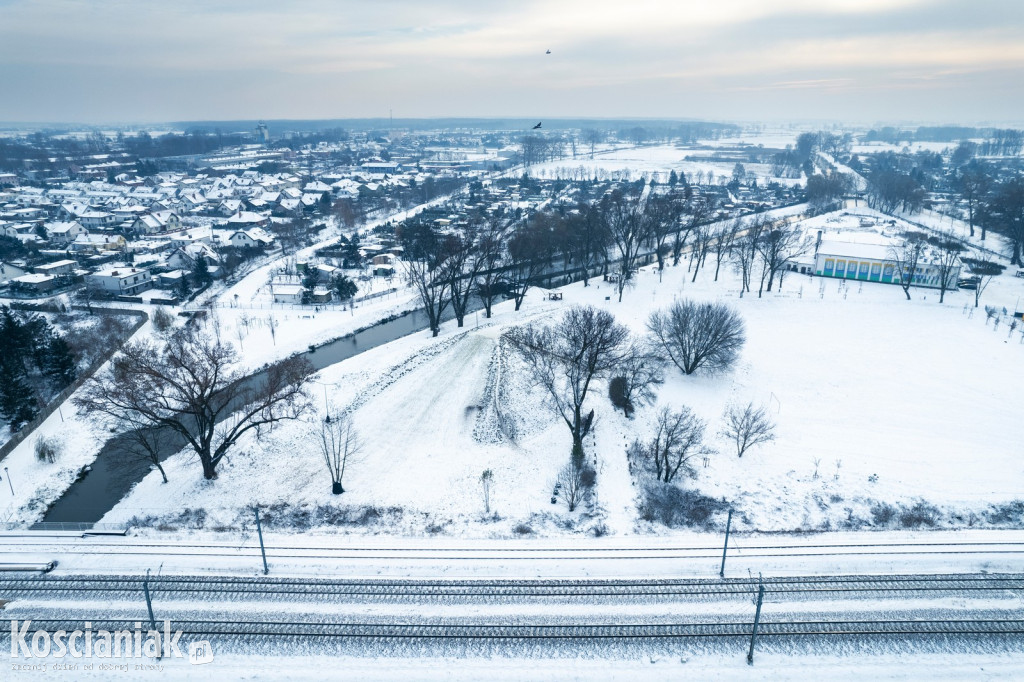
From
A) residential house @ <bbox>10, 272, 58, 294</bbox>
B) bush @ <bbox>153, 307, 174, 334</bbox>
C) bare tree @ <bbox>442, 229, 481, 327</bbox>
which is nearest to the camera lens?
bare tree @ <bbox>442, 229, 481, 327</bbox>

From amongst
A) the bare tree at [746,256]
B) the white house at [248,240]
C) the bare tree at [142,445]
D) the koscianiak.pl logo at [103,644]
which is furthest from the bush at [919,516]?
the white house at [248,240]

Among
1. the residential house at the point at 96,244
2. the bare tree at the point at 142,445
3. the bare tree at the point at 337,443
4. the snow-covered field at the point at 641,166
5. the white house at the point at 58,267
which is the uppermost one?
the snow-covered field at the point at 641,166

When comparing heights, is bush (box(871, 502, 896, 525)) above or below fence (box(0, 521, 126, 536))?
above

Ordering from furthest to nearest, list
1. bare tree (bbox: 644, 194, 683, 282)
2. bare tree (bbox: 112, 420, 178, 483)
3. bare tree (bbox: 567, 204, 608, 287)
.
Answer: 1. bare tree (bbox: 644, 194, 683, 282)
2. bare tree (bbox: 567, 204, 608, 287)
3. bare tree (bbox: 112, 420, 178, 483)

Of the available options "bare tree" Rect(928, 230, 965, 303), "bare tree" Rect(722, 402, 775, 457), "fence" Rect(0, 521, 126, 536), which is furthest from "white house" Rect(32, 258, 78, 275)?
"bare tree" Rect(928, 230, 965, 303)

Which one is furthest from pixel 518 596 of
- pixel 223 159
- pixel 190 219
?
pixel 223 159

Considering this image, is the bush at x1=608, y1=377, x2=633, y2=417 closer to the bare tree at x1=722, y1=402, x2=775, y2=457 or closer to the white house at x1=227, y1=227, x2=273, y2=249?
the bare tree at x1=722, y1=402, x2=775, y2=457

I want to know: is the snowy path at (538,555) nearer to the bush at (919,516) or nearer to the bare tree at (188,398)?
the bush at (919,516)
